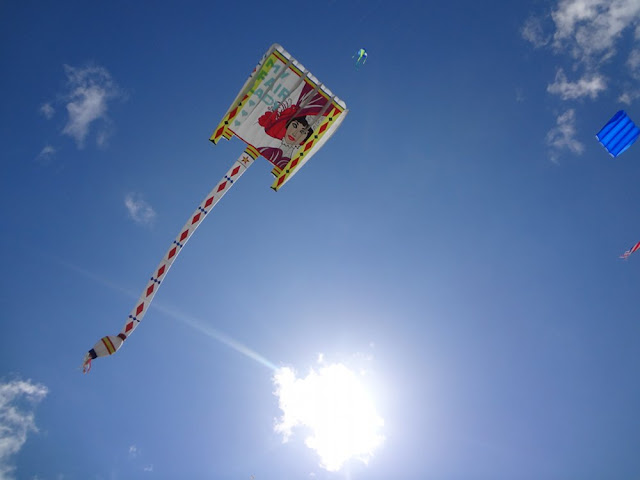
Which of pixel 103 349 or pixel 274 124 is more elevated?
pixel 274 124

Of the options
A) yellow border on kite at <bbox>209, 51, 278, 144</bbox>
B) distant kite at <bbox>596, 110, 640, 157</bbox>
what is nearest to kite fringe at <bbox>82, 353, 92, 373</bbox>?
yellow border on kite at <bbox>209, 51, 278, 144</bbox>

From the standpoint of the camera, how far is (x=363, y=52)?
1366 cm

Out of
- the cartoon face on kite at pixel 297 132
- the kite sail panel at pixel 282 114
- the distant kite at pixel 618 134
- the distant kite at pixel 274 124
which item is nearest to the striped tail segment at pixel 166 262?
the distant kite at pixel 274 124

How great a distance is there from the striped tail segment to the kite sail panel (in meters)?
0.66

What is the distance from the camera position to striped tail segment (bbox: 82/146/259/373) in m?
8.20

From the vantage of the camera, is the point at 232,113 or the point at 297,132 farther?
the point at 297,132

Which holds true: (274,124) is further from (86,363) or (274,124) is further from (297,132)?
(86,363)

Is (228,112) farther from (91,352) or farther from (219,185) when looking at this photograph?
(91,352)

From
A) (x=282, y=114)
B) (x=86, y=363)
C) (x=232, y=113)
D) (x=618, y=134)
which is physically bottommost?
(x=86, y=363)

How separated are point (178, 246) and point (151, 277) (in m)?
1.01

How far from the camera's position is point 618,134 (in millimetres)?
12008

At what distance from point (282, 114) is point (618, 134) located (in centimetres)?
1136

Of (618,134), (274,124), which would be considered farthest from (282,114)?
(618,134)

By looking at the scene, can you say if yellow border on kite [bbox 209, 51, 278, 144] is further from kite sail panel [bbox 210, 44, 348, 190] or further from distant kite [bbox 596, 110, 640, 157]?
distant kite [bbox 596, 110, 640, 157]
